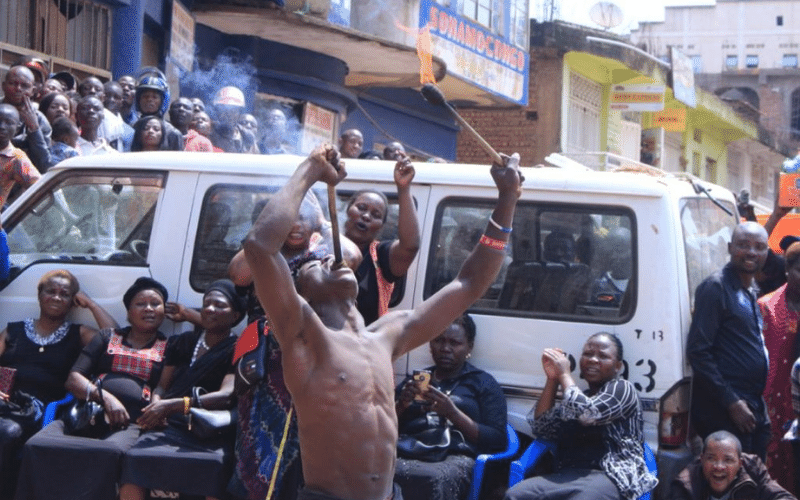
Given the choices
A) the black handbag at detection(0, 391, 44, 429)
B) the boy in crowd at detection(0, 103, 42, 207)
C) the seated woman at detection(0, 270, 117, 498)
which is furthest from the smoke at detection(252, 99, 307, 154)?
the black handbag at detection(0, 391, 44, 429)

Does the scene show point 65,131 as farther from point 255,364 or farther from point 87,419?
point 255,364

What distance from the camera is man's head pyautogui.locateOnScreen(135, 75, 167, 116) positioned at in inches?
323

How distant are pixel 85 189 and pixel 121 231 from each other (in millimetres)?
275

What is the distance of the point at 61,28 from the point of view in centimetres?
1024

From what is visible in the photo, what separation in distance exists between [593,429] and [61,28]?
276 inches

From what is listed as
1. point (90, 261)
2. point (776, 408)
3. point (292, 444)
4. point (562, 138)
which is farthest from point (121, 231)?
point (562, 138)

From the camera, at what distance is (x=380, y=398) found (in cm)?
359

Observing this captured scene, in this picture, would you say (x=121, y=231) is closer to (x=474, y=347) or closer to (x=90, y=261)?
(x=90, y=261)

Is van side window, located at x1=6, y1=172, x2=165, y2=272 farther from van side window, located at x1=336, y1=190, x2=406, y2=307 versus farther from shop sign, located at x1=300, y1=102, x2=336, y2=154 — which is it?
shop sign, located at x1=300, y1=102, x2=336, y2=154

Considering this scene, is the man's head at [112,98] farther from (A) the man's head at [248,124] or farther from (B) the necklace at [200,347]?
(B) the necklace at [200,347]

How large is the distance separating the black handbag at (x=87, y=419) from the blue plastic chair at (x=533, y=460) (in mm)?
1868

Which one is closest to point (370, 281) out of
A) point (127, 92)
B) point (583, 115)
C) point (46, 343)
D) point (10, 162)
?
point (46, 343)

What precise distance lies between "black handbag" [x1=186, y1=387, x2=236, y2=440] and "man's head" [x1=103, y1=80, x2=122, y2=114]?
388 cm

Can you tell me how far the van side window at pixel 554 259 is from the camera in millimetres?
5121
